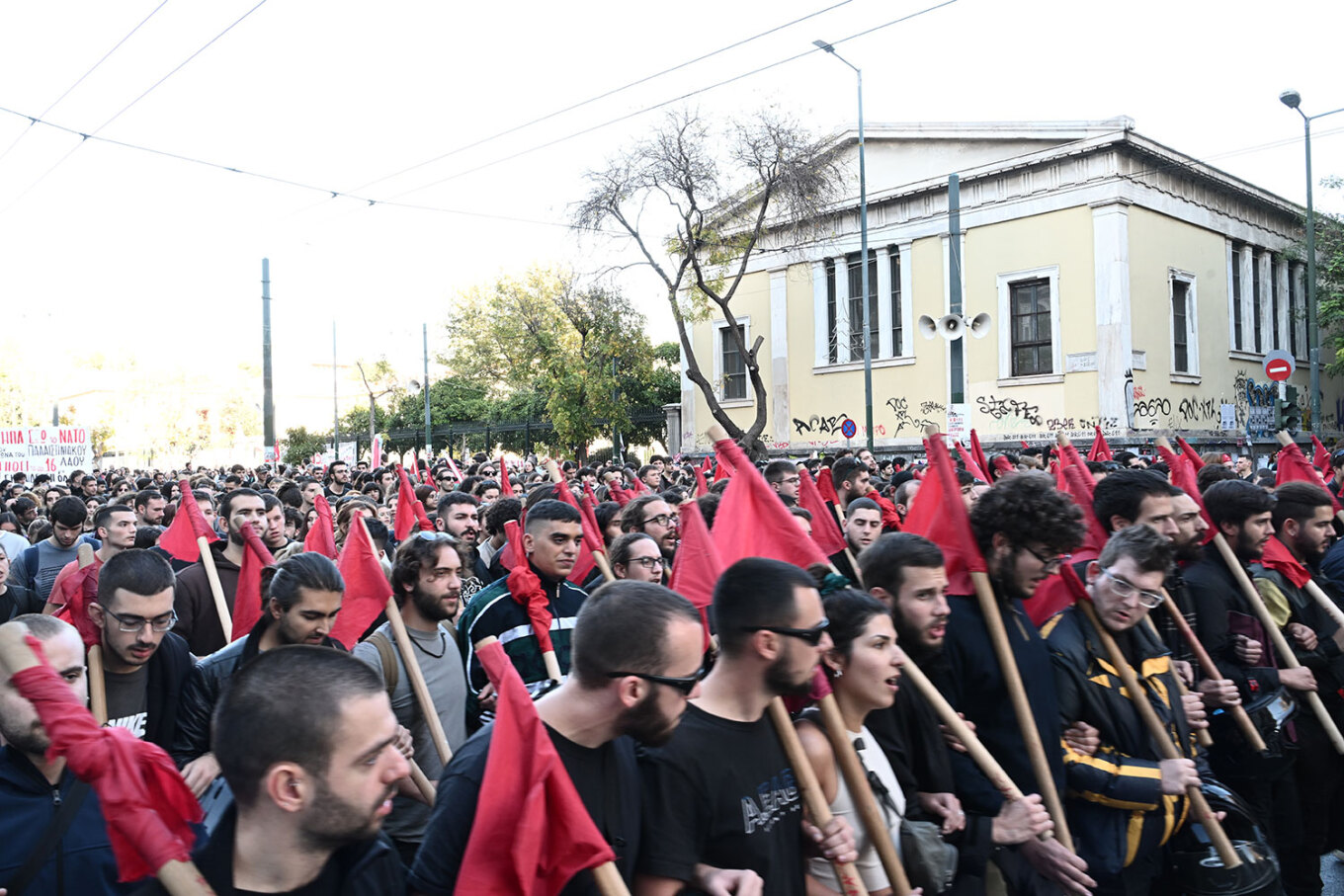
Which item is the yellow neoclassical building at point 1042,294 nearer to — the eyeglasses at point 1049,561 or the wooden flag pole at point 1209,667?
the wooden flag pole at point 1209,667

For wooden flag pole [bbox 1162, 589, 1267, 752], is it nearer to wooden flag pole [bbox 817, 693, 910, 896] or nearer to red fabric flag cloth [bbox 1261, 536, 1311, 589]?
red fabric flag cloth [bbox 1261, 536, 1311, 589]

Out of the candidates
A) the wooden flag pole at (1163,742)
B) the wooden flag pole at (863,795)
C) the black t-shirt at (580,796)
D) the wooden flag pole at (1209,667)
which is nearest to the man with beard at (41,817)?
the black t-shirt at (580,796)

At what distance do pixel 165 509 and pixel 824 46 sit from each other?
8.66 metres

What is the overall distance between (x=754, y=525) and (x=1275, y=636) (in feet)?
7.64

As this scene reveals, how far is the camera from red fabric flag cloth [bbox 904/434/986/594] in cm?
365

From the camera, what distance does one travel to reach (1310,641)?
4.51 metres

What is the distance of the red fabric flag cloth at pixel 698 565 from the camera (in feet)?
11.9

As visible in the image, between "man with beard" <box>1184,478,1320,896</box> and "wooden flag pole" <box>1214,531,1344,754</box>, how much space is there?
0.11ft

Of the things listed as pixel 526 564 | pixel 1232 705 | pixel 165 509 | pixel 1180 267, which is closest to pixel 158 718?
pixel 526 564

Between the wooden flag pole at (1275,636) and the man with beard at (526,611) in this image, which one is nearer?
the man with beard at (526,611)

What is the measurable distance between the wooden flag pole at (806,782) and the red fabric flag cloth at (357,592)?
7.14 ft

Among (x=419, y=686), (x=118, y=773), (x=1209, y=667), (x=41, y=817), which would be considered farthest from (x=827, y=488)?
(x=118, y=773)

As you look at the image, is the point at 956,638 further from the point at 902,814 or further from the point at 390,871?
the point at 390,871

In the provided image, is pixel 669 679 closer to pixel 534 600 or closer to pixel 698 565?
pixel 698 565
